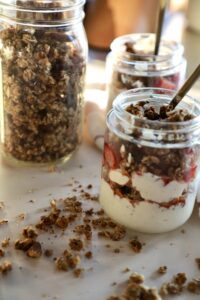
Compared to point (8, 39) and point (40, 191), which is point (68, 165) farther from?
point (8, 39)

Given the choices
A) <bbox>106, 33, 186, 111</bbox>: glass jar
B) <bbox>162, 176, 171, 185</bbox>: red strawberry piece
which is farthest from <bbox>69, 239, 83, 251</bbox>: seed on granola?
<bbox>106, 33, 186, 111</bbox>: glass jar

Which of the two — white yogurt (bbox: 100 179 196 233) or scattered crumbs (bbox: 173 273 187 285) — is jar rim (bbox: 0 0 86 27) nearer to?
white yogurt (bbox: 100 179 196 233)

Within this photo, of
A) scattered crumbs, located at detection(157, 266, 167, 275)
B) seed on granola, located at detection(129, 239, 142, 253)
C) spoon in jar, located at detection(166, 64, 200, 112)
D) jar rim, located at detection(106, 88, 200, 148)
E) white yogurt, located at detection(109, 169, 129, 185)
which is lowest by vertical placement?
seed on granola, located at detection(129, 239, 142, 253)

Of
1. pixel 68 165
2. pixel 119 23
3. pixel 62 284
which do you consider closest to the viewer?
pixel 62 284

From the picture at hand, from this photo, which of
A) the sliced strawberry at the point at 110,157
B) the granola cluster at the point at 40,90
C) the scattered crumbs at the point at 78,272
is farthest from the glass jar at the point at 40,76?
the scattered crumbs at the point at 78,272

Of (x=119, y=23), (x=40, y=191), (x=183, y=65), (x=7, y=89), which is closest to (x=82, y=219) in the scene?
(x=40, y=191)

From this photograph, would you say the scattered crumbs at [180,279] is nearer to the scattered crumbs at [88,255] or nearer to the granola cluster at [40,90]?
the scattered crumbs at [88,255]

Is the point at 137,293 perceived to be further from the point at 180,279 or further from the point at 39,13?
the point at 39,13
